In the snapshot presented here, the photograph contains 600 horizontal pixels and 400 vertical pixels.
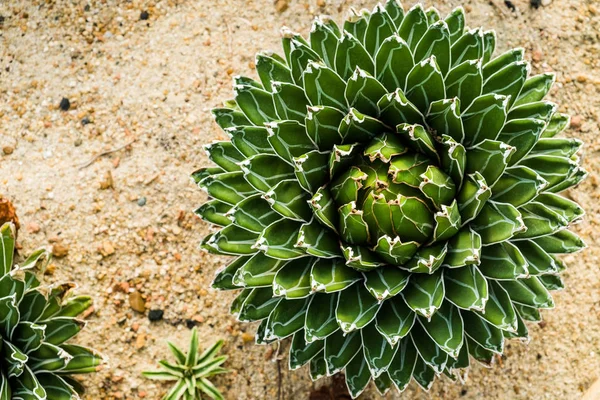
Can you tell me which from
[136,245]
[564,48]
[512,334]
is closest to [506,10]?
[564,48]

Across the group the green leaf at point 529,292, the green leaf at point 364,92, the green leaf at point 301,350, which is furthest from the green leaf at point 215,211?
the green leaf at point 529,292

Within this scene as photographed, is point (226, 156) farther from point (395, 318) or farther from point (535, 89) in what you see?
point (535, 89)

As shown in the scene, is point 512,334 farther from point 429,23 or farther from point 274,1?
point 274,1

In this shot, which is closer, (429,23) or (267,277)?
(267,277)

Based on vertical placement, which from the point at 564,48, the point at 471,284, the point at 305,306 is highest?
the point at 564,48

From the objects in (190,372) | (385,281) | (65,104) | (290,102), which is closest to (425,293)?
(385,281)

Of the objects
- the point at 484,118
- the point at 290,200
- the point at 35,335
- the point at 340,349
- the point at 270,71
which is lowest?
the point at 35,335

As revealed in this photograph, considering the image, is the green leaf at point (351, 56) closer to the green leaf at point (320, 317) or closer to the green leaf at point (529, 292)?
the green leaf at point (320, 317)
